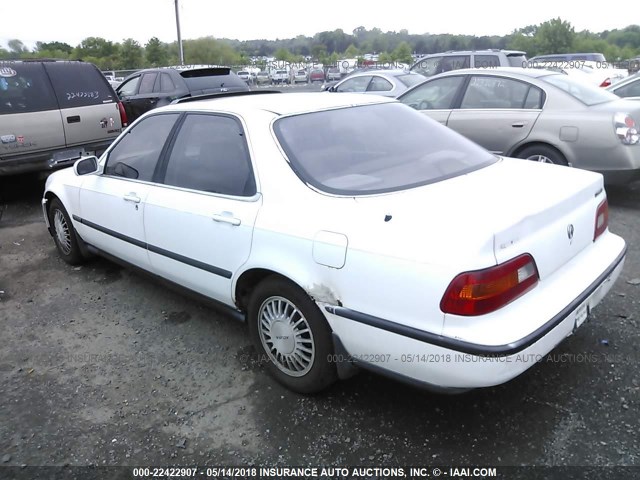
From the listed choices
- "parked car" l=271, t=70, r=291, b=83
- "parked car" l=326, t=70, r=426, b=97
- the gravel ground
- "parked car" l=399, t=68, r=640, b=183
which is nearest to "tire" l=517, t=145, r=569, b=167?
"parked car" l=399, t=68, r=640, b=183

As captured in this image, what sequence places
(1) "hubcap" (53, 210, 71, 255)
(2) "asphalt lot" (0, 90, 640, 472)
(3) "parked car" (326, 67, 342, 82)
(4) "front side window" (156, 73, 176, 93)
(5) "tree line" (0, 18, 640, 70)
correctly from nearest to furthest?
(2) "asphalt lot" (0, 90, 640, 472), (1) "hubcap" (53, 210, 71, 255), (4) "front side window" (156, 73, 176, 93), (3) "parked car" (326, 67, 342, 82), (5) "tree line" (0, 18, 640, 70)

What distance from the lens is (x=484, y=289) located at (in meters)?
2.21

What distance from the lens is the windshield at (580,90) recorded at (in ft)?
20.2

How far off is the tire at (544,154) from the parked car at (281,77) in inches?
1563

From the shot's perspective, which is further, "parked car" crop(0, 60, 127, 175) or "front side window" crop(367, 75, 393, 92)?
"front side window" crop(367, 75, 393, 92)

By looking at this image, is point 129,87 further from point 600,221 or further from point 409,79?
point 600,221

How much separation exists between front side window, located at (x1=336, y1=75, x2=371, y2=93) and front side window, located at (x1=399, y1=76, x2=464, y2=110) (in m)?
3.82

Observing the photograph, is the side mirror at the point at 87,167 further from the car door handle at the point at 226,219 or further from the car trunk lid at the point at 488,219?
the car trunk lid at the point at 488,219

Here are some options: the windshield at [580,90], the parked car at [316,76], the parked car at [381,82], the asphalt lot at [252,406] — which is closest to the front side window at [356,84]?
the parked car at [381,82]

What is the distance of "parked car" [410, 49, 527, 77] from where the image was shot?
12.2 metres

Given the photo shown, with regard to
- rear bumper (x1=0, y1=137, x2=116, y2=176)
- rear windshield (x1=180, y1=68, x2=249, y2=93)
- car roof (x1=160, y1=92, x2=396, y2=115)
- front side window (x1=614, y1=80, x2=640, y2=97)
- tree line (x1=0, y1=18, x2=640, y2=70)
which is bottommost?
rear bumper (x1=0, y1=137, x2=116, y2=176)

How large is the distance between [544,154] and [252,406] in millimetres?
4722

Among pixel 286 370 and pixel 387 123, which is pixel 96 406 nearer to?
pixel 286 370

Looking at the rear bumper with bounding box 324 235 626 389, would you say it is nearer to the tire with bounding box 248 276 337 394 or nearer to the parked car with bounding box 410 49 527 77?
the tire with bounding box 248 276 337 394
